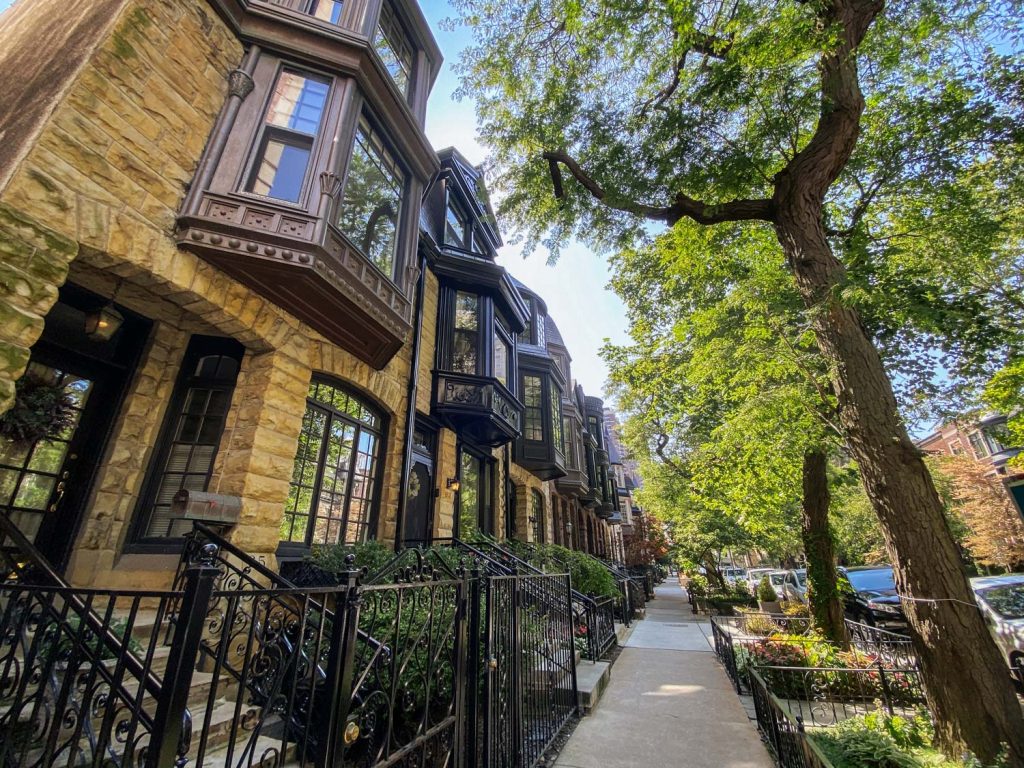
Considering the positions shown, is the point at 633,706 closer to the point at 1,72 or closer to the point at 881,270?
the point at 881,270

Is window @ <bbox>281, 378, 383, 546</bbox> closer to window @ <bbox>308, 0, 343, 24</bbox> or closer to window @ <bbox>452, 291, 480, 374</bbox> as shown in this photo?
window @ <bbox>452, 291, 480, 374</bbox>

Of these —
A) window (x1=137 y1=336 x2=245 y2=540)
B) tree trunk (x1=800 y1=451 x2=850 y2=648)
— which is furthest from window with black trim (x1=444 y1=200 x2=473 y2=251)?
tree trunk (x1=800 y1=451 x2=850 y2=648)

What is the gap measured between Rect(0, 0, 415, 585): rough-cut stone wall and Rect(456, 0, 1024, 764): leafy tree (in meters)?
4.88

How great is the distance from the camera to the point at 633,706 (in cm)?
560

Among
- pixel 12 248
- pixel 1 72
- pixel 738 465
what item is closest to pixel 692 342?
pixel 738 465

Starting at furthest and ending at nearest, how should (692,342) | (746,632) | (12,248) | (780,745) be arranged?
(746,632)
(692,342)
(780,745)
(12,248)

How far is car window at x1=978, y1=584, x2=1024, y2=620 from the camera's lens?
7527 mm

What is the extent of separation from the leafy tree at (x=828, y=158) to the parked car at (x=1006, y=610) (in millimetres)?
4230

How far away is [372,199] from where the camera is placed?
679cm

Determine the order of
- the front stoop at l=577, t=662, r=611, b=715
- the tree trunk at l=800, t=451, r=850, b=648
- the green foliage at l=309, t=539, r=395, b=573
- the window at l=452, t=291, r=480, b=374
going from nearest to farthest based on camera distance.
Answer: the green foliage at l=309, t=539, r=395, b=573 < the front stoop at l=577, t=662, r=611, b=715 < the tree trunk at l=800, t=451, r=850, b=648 < the window at l=452, t=291, r=480, b=374

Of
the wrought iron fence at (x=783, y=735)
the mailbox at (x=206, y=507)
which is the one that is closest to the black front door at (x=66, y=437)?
the mailbox at (x=206, y=507)

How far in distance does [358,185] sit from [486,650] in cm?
620

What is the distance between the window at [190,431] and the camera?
198 inches

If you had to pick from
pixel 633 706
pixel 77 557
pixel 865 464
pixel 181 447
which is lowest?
pixel 633 706
